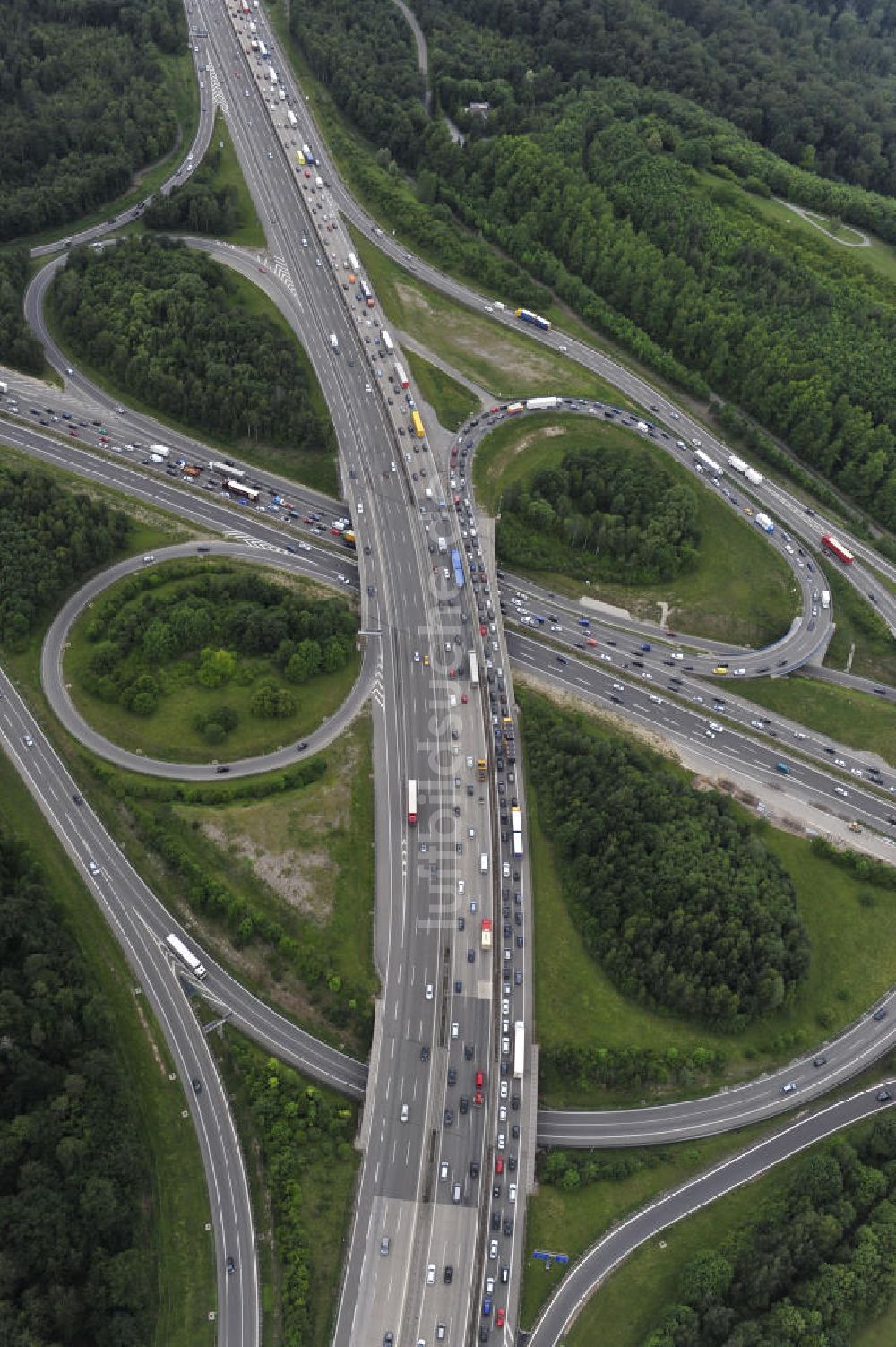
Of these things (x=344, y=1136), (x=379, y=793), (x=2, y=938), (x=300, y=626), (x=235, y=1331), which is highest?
(x=300, y=626)

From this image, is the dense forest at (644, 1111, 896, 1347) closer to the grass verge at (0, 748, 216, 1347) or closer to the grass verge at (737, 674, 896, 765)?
the grass verge at (0, 748, 216, 1347)

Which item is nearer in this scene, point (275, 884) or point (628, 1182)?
point (628, 1182)

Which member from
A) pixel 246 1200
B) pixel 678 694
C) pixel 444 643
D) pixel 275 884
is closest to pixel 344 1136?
pixel 246 1200

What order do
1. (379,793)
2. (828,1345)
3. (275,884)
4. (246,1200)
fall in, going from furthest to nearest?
(379,793), (275,884), (246,1200), (828,1345)

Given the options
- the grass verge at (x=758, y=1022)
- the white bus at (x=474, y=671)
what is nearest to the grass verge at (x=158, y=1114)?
the grass verge at (x=758, y=1022)

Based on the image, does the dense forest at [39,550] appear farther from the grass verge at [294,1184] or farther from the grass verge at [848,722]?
the grass verge at [848,722]

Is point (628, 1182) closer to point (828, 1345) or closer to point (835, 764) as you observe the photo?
point (828, 1345)

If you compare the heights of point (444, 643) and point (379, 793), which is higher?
point (444, 643)

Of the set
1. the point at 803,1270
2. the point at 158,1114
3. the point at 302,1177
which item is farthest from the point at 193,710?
the point at 803,1270
